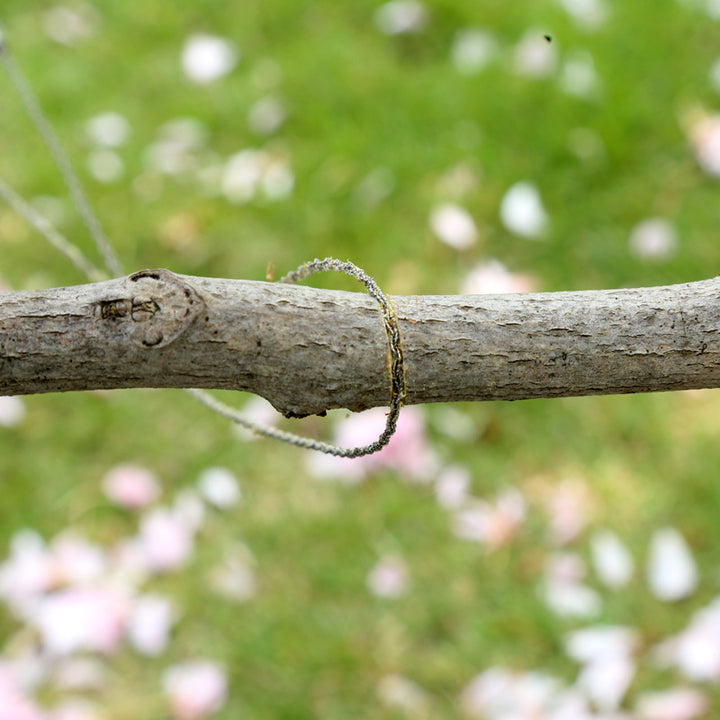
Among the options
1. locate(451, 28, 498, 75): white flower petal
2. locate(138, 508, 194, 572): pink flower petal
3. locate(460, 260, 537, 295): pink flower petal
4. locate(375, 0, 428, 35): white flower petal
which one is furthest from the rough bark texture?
locate(375, 0, 428, 35): white flower petal

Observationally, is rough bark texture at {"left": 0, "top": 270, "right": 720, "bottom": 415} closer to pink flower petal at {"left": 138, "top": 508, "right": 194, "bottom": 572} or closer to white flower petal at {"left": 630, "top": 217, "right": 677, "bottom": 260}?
pink flower petal at {"left": 138, "top": 508, "right": 194, "bottom": 572}

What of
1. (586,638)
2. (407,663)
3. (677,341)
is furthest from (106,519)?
(677,341)

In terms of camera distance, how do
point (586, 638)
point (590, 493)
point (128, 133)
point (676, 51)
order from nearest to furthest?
point (586, 638), point (590, 493), point (676, 51), point (128, 133)

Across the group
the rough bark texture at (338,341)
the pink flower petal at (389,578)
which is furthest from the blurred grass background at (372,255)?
the rough bark texture at (338,341)

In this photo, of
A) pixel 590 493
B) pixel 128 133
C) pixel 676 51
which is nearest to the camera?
pixel 590 493

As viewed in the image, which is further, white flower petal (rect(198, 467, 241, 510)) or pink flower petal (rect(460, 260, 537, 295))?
pink flower petal (rect(460, 260, 537, 295))

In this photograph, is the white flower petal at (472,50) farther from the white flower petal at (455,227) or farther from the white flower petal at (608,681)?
the white flower petal at (608,681)

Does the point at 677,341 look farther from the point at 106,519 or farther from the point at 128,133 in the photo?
the point at 128,133
